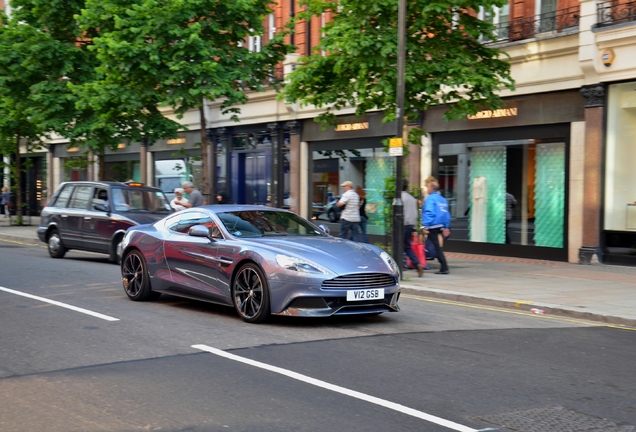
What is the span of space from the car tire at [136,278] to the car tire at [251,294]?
2.07 m

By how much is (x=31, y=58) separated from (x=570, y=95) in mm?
16082

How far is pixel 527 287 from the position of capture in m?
14.4

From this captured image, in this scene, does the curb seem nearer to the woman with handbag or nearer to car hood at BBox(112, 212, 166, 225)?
car hood at BBox(112, 212, 166, 225)

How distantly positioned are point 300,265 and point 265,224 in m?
1.60

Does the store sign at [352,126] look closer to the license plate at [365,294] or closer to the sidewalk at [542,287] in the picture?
the sidewalk at [542,287]

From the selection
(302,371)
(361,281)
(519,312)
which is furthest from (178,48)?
(302,371)

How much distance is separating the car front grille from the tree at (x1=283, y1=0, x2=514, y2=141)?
22.9 ft

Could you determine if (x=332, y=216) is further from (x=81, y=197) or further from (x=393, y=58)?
(x=393, y=58)

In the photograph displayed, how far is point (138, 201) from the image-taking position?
18797 mm

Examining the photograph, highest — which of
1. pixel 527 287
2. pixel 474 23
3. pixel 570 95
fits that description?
pixel 474 23

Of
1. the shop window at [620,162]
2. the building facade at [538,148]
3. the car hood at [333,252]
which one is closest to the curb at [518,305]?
the car hood at [333,252]

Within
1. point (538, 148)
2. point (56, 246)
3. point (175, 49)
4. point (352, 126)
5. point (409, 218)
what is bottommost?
point (56, 246)

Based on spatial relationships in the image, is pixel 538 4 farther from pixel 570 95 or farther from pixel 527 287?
pixel 527 287

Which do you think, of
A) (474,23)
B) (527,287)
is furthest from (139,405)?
(474,23)
